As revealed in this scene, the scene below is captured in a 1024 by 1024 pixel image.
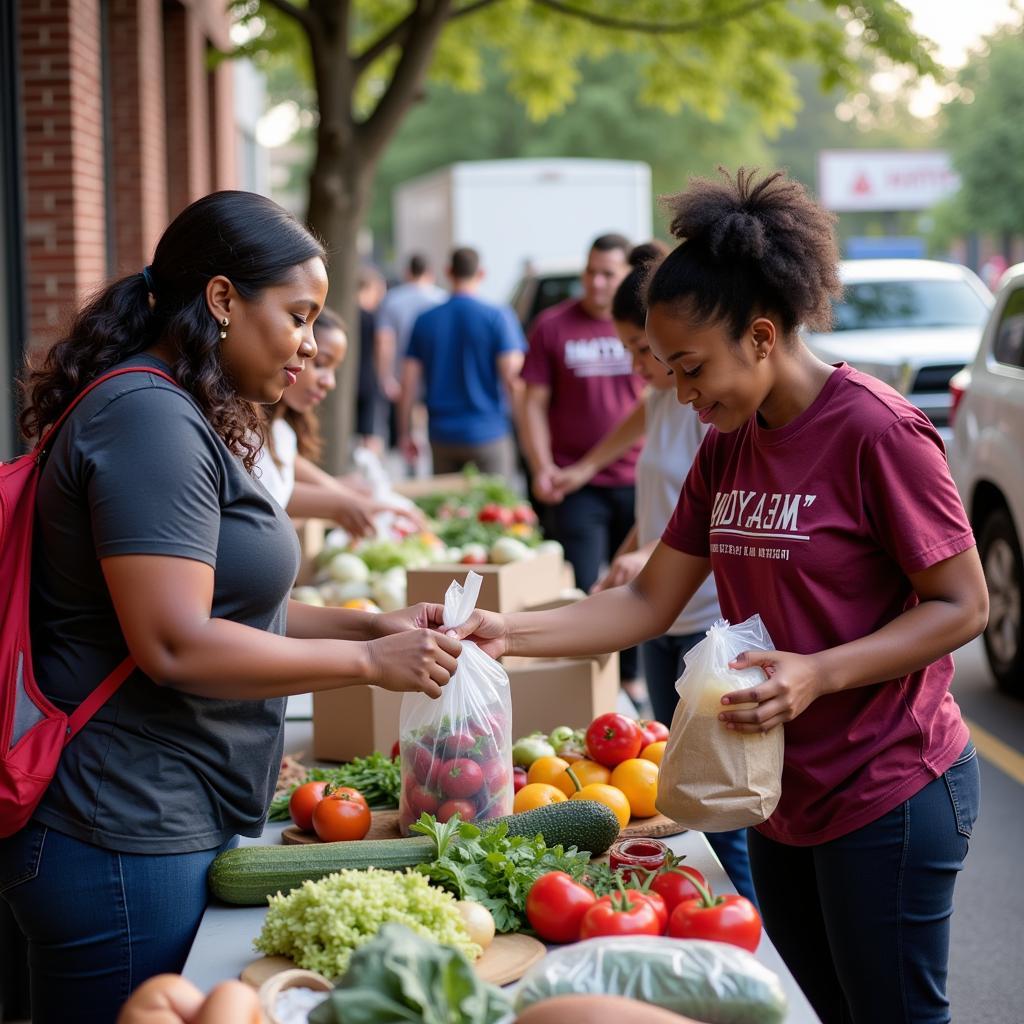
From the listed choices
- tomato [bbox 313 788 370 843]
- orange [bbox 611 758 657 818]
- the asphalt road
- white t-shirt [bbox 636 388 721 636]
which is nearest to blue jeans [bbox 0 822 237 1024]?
tomato [bbox 313 788 370 843]

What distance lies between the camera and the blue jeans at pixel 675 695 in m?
3.85

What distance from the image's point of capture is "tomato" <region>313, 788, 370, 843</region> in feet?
9.35

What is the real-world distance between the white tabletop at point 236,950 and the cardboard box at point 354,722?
1148mm

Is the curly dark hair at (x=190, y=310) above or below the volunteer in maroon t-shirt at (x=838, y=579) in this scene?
above

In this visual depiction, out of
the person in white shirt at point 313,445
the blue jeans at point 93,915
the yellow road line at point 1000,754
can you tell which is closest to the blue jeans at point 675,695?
the person in white shirt at point 313,445

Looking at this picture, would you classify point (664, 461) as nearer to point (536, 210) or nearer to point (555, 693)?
point (555, 693)

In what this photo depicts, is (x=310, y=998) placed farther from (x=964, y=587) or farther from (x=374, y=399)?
(x=374, y=399)

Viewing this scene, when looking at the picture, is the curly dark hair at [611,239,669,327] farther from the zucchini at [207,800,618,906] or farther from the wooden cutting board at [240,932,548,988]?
the wooden cutting board at [240,932,548,988]

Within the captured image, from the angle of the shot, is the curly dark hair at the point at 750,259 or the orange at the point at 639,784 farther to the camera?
the orange at the point at 639,784

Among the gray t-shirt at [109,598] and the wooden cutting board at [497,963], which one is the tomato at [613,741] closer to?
the wooden cutting board at [497,963]

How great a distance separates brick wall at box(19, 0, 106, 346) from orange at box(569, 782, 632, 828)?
5.38 m

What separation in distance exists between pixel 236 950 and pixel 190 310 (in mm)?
1097

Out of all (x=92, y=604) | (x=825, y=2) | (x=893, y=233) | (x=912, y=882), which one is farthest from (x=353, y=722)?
(x=893, y=233)

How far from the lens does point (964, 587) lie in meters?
Answer: 2.37
